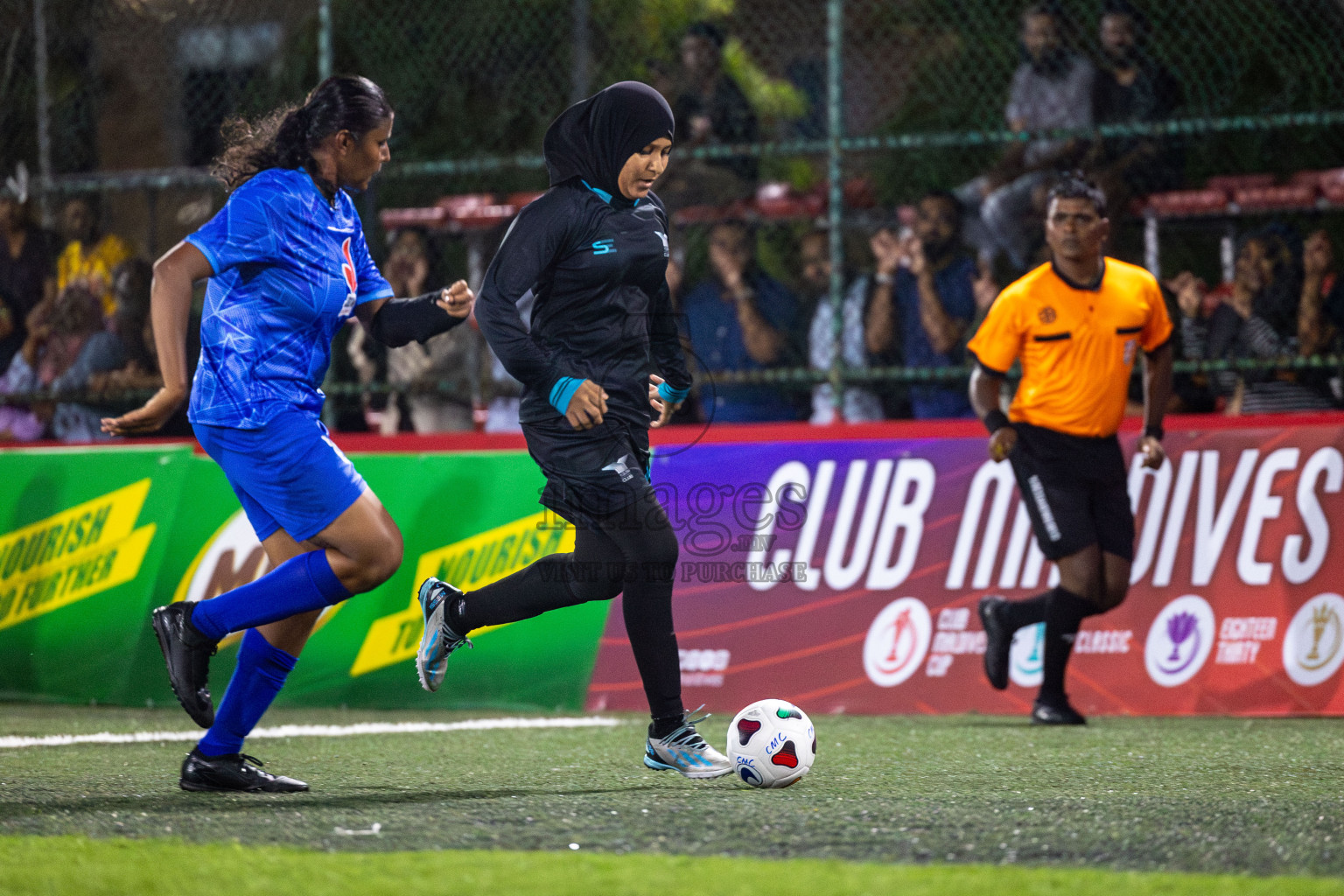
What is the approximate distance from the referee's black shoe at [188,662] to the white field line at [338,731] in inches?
72.5

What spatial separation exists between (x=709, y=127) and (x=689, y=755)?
512 cm

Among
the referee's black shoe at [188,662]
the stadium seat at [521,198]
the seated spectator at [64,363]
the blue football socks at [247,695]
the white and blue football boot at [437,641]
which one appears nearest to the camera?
the referee's black shoe at [188,662]

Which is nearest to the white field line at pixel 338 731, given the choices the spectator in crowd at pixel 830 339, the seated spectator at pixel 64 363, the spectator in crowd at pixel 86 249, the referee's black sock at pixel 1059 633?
the referee's black sock at pixel 1059 633

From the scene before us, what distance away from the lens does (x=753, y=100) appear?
31.0ft

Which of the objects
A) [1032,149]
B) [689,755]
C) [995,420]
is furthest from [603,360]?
[1032,149]

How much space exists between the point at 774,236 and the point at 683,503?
73.1 inches

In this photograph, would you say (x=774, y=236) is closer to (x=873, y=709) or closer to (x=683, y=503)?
(x=683, y=503)

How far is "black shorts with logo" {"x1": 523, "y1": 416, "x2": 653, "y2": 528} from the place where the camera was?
188 inches

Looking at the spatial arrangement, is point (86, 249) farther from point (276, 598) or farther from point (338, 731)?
point (276, 598)

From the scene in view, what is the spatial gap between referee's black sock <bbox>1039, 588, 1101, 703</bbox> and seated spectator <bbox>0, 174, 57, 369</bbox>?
5932 mm

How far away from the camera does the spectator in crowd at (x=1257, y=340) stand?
25.0ft

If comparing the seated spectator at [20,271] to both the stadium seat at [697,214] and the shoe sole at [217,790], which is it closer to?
the stadium seat at [697,214]

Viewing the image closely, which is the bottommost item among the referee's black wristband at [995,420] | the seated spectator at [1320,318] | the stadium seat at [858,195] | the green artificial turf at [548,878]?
the green artificial turf at [548,878]

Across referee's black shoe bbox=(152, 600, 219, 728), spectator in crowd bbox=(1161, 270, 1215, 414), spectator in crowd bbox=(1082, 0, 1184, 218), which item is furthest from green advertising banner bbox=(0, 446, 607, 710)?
spectator in crowd bbox=(1082, 0, 1184, 218)
